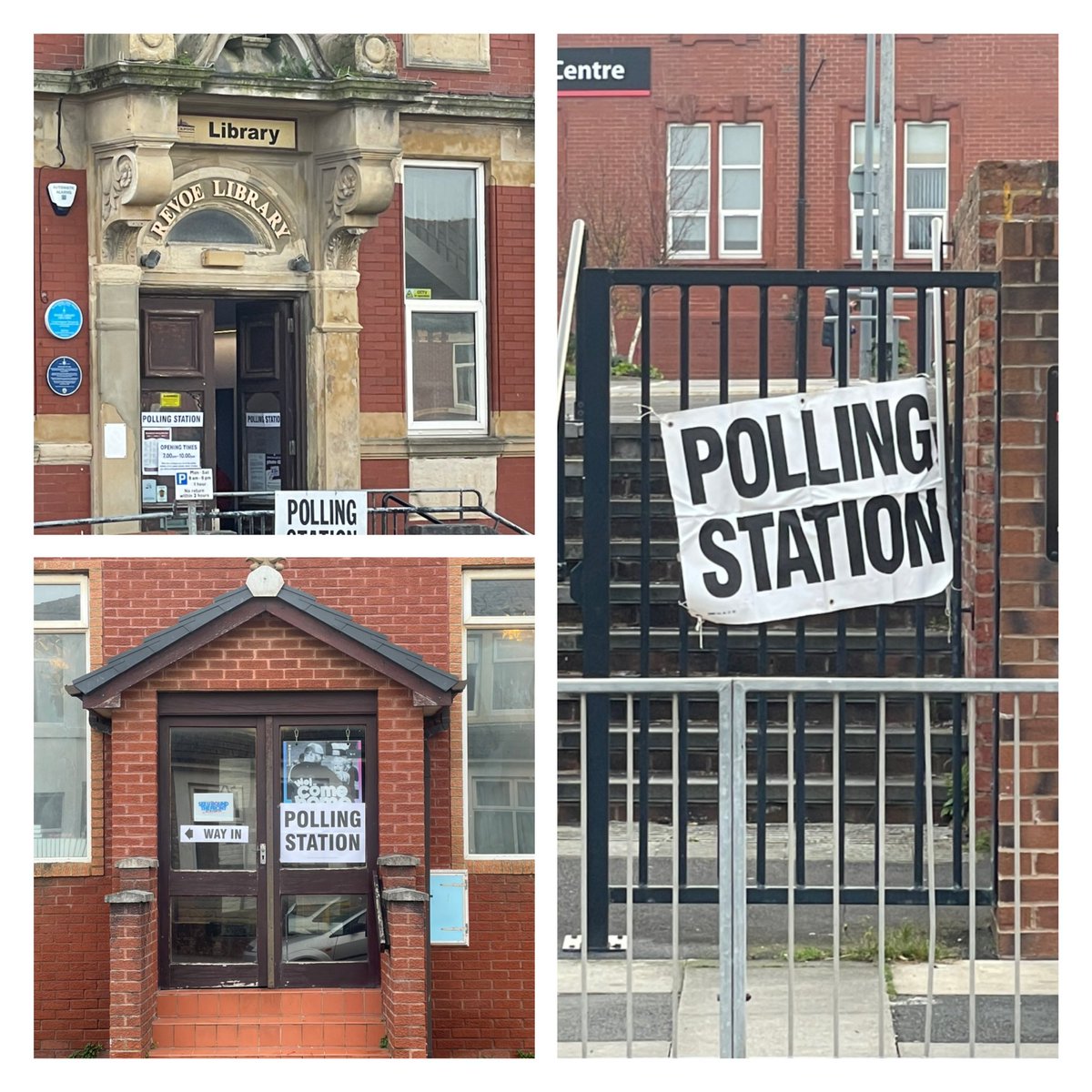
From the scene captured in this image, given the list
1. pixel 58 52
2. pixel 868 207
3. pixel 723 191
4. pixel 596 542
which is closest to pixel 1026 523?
pixel 596 542

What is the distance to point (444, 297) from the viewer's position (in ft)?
16.5

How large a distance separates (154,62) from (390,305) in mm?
1104

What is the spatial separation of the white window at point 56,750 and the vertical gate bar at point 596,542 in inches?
56.4

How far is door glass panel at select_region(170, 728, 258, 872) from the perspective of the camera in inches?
148

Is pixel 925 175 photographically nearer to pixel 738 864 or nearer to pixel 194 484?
pixel 194 484

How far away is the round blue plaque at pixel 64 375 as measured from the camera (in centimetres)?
543

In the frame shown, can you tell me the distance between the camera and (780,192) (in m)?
18.7

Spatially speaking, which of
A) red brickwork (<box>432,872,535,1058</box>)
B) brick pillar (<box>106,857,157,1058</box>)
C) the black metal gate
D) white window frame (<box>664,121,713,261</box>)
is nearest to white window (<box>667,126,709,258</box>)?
white window frame (<box>664,121,713,261</box>)

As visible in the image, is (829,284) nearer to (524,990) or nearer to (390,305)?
(390,305)

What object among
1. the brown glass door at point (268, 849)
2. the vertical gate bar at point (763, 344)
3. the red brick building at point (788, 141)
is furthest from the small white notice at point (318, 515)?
the red brick building at point (788, 141)

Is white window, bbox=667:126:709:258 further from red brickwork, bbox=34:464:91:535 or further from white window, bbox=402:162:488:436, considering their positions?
red brickwork, bbox=34:464:91:535

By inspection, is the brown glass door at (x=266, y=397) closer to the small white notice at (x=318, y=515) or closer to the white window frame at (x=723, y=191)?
the small white notice at (x=318, y=515)
